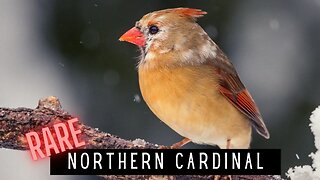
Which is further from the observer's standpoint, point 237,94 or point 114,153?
point 237,94

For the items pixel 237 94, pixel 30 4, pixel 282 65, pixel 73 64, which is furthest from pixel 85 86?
pixel 237 94

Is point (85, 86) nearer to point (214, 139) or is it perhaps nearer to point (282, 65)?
point (282, 65)

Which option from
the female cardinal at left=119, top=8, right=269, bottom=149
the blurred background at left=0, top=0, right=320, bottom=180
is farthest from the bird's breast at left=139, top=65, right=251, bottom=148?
the blurred background at left=0, top=0, right=320, bottom=180

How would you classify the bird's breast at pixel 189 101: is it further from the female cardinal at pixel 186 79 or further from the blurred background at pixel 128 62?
the blurred background at pixel 128 62

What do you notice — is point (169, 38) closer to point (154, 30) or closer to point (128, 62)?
point (154, 30)

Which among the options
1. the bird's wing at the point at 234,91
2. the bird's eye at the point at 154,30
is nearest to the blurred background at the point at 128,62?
the bird's wing at the point at 234,91

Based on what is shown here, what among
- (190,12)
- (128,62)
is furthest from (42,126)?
(128,62)
